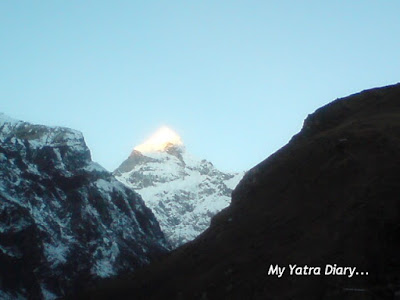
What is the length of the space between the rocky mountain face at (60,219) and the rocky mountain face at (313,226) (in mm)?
36341

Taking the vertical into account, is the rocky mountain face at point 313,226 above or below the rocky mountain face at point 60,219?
below

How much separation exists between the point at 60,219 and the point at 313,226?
92086mm

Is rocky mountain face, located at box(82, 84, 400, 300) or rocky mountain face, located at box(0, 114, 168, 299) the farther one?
rocky mountain face, located at box(0, 114, 168, 299)

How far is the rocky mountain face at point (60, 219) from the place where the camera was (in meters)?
127

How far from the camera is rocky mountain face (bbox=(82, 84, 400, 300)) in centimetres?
5791

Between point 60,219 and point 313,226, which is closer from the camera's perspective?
point 313,226

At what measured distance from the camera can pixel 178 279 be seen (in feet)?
271

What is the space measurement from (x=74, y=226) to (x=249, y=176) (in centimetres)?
6396

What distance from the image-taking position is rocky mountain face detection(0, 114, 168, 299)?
418ft

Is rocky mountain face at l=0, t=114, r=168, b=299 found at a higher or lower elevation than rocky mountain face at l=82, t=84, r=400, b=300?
higher

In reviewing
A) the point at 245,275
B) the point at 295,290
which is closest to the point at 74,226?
the point at 245,275

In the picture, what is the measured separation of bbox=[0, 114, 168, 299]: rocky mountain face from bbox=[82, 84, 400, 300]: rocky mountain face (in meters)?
36.3

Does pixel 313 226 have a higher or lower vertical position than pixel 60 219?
lower

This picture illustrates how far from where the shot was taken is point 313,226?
229 ft
